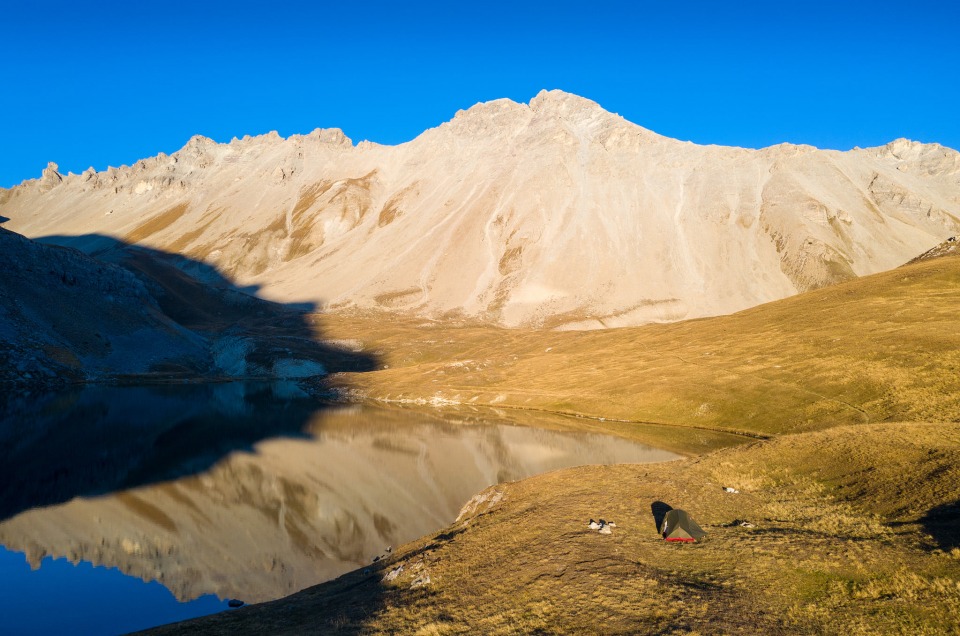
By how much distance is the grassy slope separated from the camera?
21.3 m

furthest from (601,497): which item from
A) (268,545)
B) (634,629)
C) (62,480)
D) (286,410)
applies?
(286,410)

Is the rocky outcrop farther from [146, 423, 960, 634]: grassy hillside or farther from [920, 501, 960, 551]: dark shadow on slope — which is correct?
[920, 501, 960, 551]: dark shadow on slope

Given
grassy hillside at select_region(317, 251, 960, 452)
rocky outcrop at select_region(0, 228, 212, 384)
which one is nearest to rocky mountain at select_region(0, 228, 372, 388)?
rocky outcrop at select_region(0, 228, 212, 384)

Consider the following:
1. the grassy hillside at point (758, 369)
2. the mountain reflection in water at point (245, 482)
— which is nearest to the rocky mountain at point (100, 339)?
the mountain reflection in water at point (245, 482)

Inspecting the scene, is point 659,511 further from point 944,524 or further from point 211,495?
point 211,495

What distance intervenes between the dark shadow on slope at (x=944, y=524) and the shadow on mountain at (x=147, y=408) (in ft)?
218

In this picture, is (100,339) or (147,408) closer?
(147,408)

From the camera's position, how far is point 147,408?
365 feet

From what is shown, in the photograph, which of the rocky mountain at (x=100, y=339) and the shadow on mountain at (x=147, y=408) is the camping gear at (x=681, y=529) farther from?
the rocky mountain at (x=100, y=339)

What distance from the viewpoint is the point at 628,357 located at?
393 feet

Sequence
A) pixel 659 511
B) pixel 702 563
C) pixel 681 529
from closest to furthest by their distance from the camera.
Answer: pixel 702 563
pixel 681 529
pixel 659 511

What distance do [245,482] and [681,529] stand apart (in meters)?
50.8

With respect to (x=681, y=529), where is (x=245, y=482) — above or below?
above

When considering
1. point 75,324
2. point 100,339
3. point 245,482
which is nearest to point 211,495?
point 245,482
